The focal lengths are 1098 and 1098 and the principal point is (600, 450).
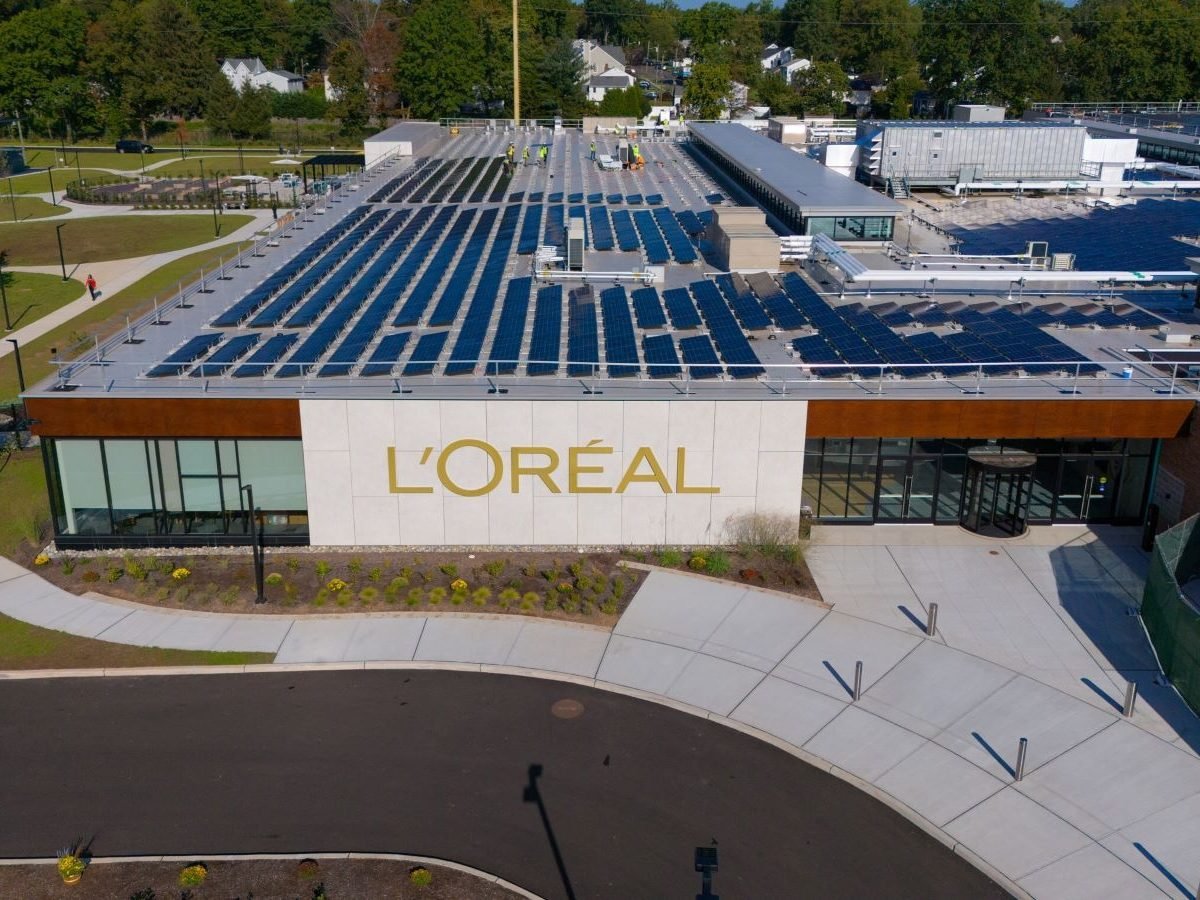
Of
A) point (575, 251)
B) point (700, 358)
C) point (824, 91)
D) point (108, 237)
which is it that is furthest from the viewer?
point (824, 91)

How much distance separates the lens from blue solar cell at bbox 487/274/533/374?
107 feet

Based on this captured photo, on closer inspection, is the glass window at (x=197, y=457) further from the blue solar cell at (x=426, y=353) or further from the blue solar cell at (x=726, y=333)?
the blue solar cell at (x=726, y=333)

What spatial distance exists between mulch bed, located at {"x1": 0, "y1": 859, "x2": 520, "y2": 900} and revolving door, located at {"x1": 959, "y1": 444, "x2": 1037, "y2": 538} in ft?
63.9

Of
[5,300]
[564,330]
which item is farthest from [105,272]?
[564,330]

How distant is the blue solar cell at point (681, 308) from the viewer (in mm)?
36316

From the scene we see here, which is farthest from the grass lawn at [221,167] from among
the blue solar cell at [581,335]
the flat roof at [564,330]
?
the blue solar cell at [581,335]

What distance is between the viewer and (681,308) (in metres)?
38.0

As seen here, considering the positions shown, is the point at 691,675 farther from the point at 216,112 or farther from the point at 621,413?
the point at 216,112

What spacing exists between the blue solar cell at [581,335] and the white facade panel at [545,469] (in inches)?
89.0

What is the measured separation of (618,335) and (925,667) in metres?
14.5

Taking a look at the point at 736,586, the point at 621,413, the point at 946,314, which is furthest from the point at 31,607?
the point at 946,314

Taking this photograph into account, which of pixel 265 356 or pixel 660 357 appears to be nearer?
pixel 660 357

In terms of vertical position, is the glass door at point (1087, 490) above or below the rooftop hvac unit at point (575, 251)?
below

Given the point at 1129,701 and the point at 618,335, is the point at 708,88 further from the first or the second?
the point at 1129,701
